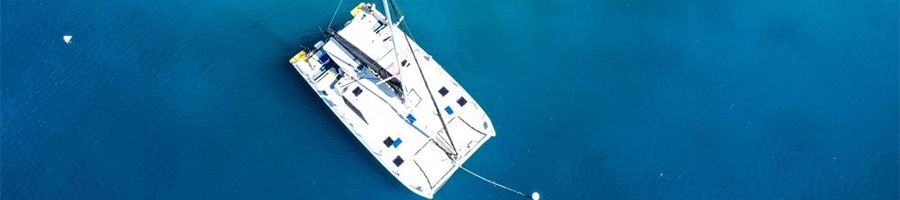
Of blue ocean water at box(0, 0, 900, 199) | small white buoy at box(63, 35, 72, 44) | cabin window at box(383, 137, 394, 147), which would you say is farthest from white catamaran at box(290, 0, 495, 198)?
Result: small white buoy at box(63, 35, 72, 44)

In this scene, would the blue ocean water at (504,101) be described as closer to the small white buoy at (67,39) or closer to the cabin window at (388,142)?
the small white buoy at (67,39)

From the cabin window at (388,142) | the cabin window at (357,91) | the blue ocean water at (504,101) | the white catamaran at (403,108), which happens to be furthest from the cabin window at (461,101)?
the cabin window at (357,91)

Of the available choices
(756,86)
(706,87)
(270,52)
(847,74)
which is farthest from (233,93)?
(847,74)

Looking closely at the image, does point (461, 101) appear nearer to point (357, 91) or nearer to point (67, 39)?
point (357, 91)

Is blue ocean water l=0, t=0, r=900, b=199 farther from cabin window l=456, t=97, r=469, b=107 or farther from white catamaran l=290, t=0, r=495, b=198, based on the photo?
cabin window l=456, t=97, r=469, b=107

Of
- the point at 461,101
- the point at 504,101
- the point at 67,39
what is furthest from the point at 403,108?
the point at 67,39
